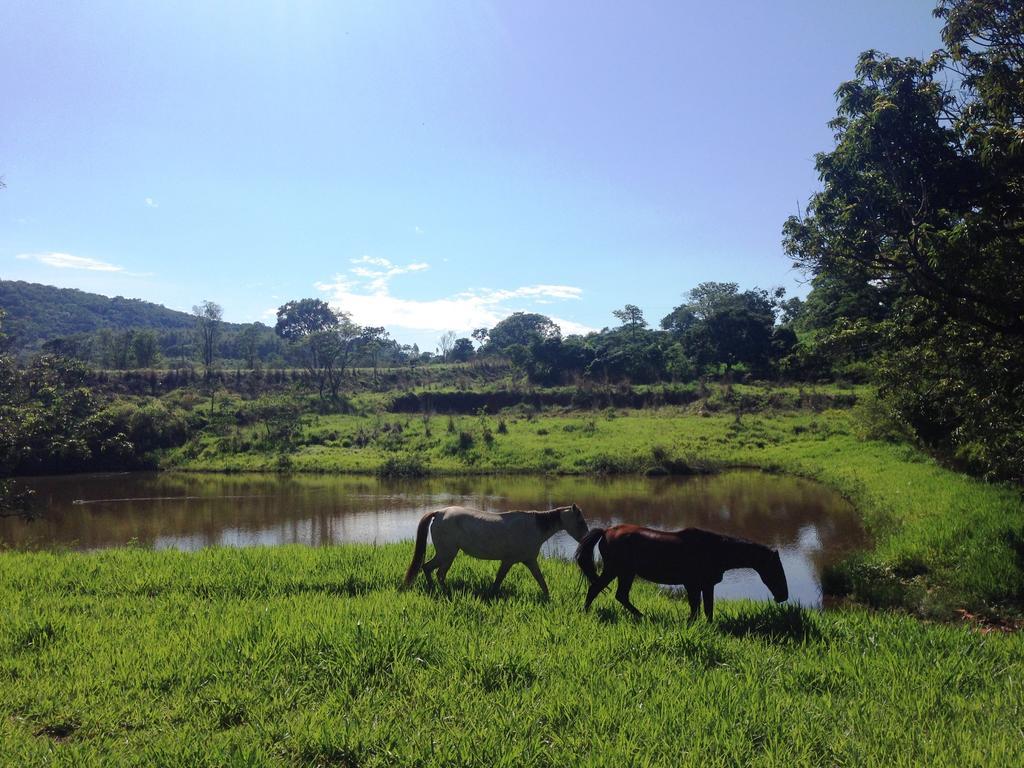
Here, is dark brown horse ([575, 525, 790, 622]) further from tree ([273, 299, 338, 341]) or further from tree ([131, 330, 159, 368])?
tree ([273, 299, 338, 341])

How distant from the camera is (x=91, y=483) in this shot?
30.0 meters

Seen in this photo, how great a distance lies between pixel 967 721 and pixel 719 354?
52.1m

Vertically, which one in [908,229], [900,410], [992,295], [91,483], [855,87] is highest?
[855,87]

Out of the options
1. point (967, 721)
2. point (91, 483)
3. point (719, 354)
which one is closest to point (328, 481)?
point (91, 483)

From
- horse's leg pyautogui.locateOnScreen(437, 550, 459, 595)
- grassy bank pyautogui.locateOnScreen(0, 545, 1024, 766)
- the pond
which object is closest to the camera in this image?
grassy bank pyautogui.locateOnScreen(0, 545, 1024, 766)

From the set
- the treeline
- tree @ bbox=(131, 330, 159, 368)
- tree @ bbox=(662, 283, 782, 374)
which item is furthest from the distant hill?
tree @ bbox=(662, 283, 782, 374)

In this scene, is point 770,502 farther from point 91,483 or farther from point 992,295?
point 91,483

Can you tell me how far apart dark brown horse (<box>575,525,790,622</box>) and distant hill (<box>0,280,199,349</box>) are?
112 m

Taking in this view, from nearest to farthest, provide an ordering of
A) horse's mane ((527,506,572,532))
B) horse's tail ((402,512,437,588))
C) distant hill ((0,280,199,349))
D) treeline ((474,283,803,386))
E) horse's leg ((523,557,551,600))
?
horse's leg ((523,557,551,600))
horse's mane ((527,506,572,532))
horse's tail ((402,512,437,588))
treeline ((474,283,803,386))
distant hill ((0,280,199,349))

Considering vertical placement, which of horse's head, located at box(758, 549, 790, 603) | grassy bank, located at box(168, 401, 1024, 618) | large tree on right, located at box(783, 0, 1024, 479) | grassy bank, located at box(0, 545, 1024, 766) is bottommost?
grassy bank, located at box(168, 401, 1024, 618)

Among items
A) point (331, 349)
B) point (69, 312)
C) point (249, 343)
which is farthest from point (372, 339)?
point (69, 312)

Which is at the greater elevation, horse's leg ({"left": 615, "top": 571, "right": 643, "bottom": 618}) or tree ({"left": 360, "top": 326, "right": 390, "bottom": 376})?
tree ({"left": 360, "top": 326, "right": 390, "bottom": 376})

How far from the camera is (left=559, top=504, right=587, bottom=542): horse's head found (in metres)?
7.84

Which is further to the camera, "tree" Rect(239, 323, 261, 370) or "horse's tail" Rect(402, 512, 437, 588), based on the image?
"tree" Rect(239, 323, 261, 370)
